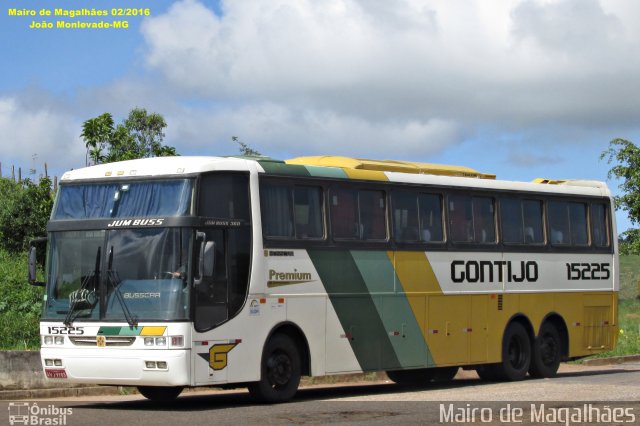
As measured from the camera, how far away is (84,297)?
17766mm

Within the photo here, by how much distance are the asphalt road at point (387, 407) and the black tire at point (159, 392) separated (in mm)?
165

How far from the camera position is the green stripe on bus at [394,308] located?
20.4m

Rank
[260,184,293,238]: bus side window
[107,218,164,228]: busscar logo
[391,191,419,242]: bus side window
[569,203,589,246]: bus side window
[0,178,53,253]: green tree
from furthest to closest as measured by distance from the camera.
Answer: [0,178,53,253]: green tree < [569,203,589,246]: bus side window < [391,191,419,242]: bus side window < [260,184,293,238]: bus side window < [107,218,164,228]: busscar logo

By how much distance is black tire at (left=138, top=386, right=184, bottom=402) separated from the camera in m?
19.1

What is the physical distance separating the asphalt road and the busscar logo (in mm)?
2491

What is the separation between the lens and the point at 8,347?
24.4 meters

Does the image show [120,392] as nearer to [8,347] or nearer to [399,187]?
[8,347]

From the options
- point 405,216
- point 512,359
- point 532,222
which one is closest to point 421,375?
point 512,359

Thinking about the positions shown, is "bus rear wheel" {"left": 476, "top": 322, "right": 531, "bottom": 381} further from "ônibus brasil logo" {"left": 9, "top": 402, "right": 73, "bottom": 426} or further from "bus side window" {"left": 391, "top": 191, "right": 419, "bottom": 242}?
"ônibus brasil logo" {"left": 9, "top": 402, "right": 73, "bottom": 426}

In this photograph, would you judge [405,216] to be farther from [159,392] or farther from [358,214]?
[159,392]

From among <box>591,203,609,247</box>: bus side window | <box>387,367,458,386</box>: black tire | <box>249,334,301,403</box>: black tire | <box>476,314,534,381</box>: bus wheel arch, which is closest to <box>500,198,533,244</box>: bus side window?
<box>476,314,534,381</box>: bus wheel arch

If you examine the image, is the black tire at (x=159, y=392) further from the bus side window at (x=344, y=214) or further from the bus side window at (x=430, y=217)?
the bus side window at (x=430, y=217)

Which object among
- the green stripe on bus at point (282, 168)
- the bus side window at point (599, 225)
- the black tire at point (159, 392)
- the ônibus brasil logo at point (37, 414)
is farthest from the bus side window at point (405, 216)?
the ônibus brasil logo at point (37, 414)

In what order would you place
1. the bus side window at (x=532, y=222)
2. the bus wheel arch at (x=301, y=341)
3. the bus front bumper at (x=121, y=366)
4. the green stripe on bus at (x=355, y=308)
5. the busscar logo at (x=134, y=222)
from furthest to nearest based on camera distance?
the bus side window at (x=532, y=222) → the green stripe on bus at (x=355, y=308) → the bus wheel arch at (x=301, y=341) → the busscar logo at (x=134, y=222) → the bus front bumper at (x=121, y=366)
